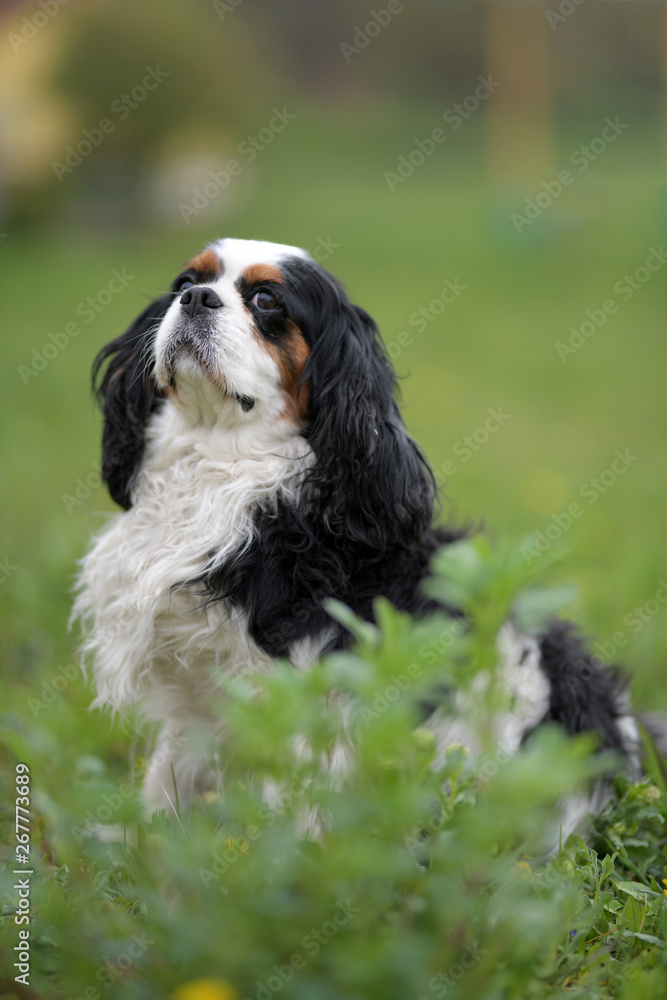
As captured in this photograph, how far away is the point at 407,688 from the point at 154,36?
14072 mm

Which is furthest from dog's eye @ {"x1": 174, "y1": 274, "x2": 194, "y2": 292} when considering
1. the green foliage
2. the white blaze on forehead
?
the green foliage

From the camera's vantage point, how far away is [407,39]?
25.9 metres

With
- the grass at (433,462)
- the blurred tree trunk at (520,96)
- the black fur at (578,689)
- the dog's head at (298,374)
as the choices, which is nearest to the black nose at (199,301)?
the dog's head at (298,374)

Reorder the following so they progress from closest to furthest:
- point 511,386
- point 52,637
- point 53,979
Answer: point 53,979 → point 52,637 → point 511,386

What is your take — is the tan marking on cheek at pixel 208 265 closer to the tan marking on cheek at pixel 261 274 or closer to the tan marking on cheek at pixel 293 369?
the tan marking on cheek at pixel 261 274

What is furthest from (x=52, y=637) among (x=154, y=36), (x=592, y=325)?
(x=154, y=36)

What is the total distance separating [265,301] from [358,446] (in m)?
0.49

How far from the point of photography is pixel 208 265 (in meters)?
2.78

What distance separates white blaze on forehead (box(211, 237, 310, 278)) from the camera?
8.91ft

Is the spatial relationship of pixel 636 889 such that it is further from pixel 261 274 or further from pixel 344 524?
pixel 261 274

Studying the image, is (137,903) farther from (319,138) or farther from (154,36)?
(319,138)

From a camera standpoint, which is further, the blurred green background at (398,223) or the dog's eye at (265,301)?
the blurred green background at (398,223)

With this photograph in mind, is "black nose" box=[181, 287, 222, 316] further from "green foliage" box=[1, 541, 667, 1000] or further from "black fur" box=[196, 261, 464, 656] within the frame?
"green foliage" box=[1, 541, 667, 1000]

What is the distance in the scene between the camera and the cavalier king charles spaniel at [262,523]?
2.53m
